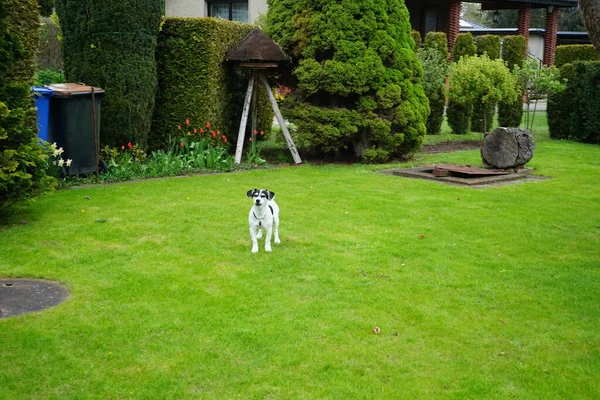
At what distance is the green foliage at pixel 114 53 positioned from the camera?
11.9 metres

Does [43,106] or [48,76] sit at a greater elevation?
[48,76]

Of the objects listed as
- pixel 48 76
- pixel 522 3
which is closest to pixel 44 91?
pixel 48 76

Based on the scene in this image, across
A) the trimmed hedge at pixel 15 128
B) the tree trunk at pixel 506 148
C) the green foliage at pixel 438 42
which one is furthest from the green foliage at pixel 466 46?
the trimmed hedge at pixel 15 128

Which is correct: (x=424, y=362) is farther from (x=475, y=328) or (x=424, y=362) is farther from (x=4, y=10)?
(x=4, y=10)

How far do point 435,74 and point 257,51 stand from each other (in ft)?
23.3

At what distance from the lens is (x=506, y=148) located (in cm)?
1355

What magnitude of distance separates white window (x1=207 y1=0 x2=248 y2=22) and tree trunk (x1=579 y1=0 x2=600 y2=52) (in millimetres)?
21320

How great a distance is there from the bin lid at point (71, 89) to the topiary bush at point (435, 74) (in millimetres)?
9495

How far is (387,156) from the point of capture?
48.4ft

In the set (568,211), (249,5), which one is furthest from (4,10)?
(249,5)

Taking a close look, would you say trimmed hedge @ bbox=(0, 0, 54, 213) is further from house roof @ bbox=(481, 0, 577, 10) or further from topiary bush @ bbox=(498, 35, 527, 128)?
house roof @ bbox=(481, 0, 577, 10)

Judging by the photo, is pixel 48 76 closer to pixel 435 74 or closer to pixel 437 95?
pixel 435 74

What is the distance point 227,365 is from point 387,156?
10.4 meters

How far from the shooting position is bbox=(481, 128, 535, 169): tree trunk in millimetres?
13523
